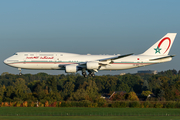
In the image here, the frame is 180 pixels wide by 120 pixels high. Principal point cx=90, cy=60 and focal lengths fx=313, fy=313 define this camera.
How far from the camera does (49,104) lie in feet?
297

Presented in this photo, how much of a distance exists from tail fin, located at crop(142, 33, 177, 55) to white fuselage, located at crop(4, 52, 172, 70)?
9.99ft

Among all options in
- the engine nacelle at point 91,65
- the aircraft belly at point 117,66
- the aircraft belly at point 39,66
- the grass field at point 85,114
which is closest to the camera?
the grass field at point 85,114

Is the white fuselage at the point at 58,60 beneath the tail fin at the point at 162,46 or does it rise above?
beneath

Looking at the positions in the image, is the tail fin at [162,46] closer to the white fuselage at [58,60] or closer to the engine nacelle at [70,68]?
the white fuselage at [58,60]

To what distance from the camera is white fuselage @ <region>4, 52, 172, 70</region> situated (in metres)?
68.1

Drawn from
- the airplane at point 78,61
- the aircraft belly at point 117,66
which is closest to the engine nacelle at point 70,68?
the airplane at point 78,61

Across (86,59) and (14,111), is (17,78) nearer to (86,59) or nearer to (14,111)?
(14,111)

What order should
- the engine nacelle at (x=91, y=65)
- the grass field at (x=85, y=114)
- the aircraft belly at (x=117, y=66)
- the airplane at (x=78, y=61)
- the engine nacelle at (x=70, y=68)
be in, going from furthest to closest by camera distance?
the aircraft belly at (x=117, y=66) < the airplane at (x=78, y=61) < the engine nacelle at (x=91, y=65) < the engine nacelle at (x=70, y=68) < the grass field at (x=85, y=114)

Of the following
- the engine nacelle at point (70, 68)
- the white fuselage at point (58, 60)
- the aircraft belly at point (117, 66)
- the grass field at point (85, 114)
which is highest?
the white fuselage at point (58, 60)

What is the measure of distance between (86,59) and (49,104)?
26.5m

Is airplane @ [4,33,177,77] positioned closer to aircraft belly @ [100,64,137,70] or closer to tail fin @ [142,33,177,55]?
aircraft belly @ [100,64,137,70]

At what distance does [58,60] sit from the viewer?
6875 cm

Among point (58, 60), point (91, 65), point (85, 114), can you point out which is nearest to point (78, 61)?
point (91, 65)

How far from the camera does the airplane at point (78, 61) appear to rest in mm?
68062
